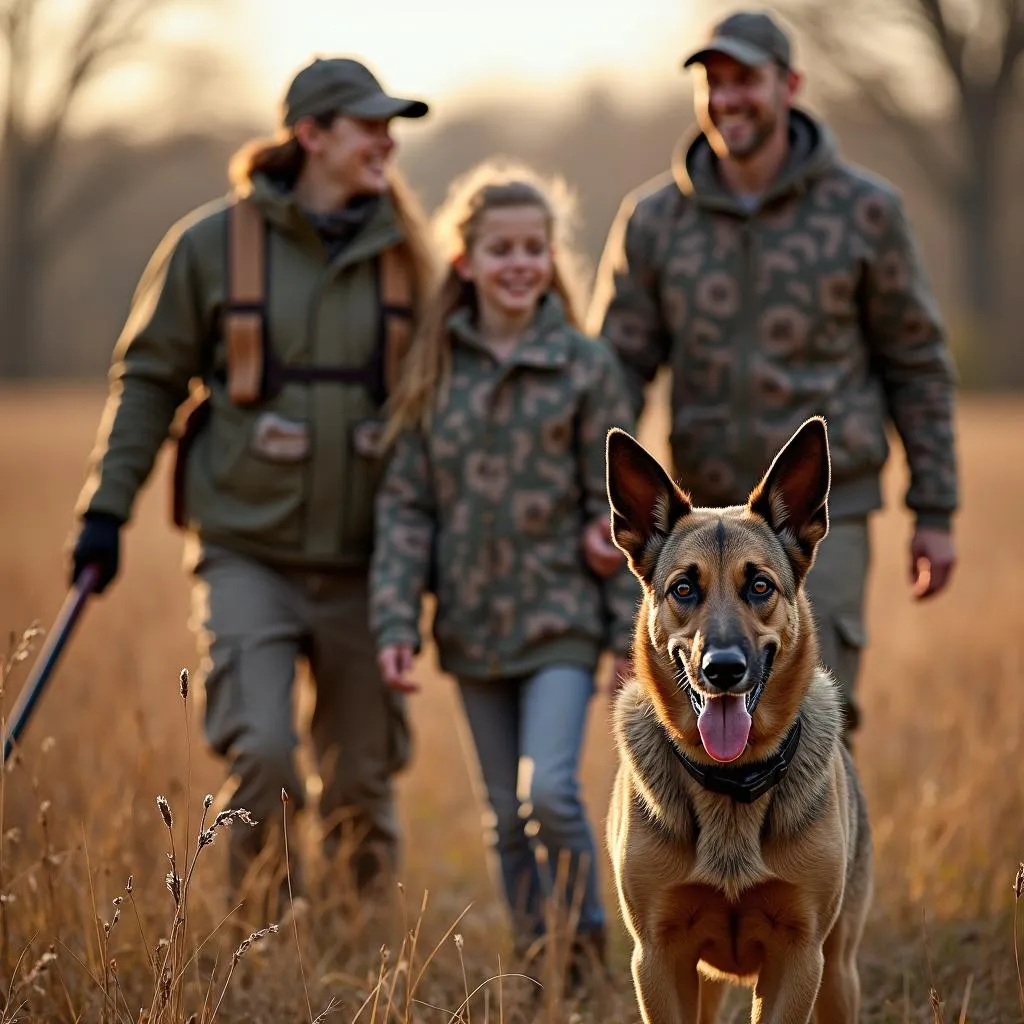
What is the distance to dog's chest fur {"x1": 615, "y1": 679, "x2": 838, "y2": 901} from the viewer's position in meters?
3.73

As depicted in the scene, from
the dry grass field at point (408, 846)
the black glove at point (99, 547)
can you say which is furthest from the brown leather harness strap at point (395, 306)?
the dry grass field at point (408, 846)

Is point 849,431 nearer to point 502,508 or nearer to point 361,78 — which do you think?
point 502,508

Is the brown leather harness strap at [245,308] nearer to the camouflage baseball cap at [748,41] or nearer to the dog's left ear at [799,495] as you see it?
the camouflage baseball cap at [748,41]

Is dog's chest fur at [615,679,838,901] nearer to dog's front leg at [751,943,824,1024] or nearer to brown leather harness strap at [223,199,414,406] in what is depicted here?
dog's front leg at [751,943,824,1024]

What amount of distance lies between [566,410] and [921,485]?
4.66ft

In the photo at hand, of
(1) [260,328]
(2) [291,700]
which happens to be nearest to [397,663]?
(2) [291,700]

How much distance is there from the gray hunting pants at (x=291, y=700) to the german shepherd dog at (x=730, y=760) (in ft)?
5.93

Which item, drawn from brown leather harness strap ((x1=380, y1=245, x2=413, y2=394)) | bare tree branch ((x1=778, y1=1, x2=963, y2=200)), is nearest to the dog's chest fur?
brown leather harness strap ((x1=380, y1=245, x2=413, y2=394))

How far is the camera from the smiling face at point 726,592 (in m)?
3.64

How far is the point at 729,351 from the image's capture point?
5625 millimetres

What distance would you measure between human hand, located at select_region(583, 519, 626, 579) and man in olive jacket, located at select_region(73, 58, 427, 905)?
893mm

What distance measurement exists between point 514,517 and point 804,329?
1.28m

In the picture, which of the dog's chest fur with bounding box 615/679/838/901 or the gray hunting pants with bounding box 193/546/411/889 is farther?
the gray hunting pants with bounding box 193/546/411/889

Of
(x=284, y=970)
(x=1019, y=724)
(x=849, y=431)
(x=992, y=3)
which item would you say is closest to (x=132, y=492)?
(x=284, y=970)
